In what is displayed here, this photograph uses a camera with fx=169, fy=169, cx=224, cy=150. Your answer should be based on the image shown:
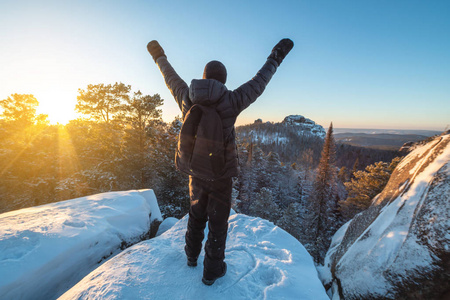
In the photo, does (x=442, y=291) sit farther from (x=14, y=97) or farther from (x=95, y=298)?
(x=14, y=97)

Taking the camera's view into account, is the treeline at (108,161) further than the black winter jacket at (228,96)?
Yes

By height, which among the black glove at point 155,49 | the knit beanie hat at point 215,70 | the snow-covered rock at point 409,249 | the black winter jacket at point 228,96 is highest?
the black glove at point 155,49

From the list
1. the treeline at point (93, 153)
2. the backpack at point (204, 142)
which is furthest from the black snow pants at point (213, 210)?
the treeline at point (93, 153)

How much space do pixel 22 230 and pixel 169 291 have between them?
2536 millimetres

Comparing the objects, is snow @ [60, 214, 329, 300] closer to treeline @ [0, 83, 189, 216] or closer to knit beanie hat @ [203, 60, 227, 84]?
knit beanie hat @ [203, 60, 227, 84]

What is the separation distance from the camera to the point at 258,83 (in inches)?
81.3

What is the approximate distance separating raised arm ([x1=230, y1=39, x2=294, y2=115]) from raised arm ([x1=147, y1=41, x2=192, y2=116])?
611mm

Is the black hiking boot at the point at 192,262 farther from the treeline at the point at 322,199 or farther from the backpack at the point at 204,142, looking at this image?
the treeline at the point at 322,199

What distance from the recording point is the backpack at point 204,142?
1869 mm

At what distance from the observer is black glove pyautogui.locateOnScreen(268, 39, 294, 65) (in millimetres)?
2172

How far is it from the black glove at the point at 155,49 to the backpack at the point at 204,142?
1.26 metres

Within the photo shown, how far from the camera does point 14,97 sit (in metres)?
16.6

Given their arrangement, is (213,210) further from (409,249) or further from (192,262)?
(409,249)

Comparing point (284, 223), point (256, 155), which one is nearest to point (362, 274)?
point (284, 223)
